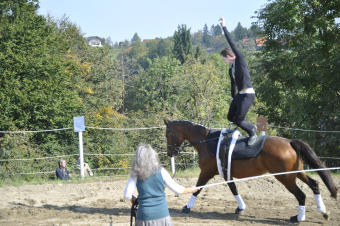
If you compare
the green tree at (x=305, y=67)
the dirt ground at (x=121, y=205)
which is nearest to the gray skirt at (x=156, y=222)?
the dirt ground at (x=121, y=205)

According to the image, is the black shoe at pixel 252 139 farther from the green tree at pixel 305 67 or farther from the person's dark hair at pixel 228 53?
the green tree at pixel 305 67

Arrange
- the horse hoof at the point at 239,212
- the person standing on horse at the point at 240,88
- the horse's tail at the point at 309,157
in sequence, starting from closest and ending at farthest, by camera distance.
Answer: the horse's tail at the point at 309,157 → the person standing on horse at the point at 240,88 → the horse hoof at the point at 239,212

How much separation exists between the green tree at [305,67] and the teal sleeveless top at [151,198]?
13089 millimetres

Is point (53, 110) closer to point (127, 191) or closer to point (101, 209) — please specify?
point (101, 209)

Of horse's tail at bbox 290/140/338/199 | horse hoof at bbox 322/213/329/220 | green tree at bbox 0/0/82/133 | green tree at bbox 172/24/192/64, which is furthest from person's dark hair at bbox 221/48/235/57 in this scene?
green tree at bbox 172/24/192/64

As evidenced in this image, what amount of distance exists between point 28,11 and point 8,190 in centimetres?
1414

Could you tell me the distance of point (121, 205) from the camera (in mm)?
8133

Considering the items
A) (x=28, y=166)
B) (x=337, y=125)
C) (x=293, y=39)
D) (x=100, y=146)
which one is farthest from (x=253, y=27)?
(x=28, y=166)

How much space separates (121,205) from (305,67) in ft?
Result: 41.3

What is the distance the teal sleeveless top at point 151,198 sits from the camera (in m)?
4.02

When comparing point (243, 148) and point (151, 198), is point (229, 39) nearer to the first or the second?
point (243, 148)

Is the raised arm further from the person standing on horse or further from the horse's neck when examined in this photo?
the horse's neck

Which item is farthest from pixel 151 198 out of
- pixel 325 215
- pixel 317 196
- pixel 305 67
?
pixel 305 67

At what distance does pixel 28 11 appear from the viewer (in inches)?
805
